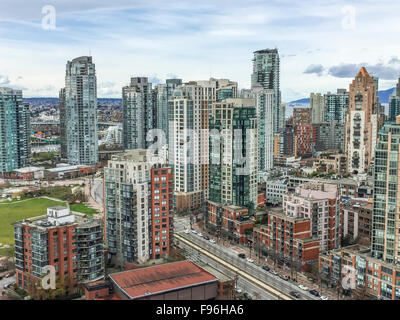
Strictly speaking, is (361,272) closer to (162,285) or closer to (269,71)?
(162,285)

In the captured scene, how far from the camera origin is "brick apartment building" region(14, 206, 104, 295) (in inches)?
237

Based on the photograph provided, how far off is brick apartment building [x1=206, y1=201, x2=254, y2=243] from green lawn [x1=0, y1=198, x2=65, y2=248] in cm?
392

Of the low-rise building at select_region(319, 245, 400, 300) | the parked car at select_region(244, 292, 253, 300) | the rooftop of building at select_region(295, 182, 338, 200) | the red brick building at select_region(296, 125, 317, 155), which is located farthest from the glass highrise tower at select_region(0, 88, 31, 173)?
the low-rise building at select_region(319, 245, 400, 300)

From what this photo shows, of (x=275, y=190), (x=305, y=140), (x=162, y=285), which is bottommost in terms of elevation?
(x=162, y=285)

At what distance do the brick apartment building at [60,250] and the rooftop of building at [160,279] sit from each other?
0.63 meters

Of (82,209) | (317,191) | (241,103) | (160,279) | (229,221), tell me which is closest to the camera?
(160,279)

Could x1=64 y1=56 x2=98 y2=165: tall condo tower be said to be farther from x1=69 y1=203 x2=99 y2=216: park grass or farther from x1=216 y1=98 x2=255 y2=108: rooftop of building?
x1=216 y1=98 x2=255 y2=108: rooftop of building

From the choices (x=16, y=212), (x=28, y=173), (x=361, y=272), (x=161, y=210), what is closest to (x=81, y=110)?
(x=28, y=173)

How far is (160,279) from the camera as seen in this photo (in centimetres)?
562

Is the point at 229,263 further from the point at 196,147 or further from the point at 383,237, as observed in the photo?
the point at 196,147

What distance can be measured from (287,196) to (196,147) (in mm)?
3809

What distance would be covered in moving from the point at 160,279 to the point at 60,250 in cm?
147

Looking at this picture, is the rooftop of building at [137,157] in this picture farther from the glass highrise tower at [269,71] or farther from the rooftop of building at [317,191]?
the glass highrise tower at [269,71]

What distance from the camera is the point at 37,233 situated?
5.97m
